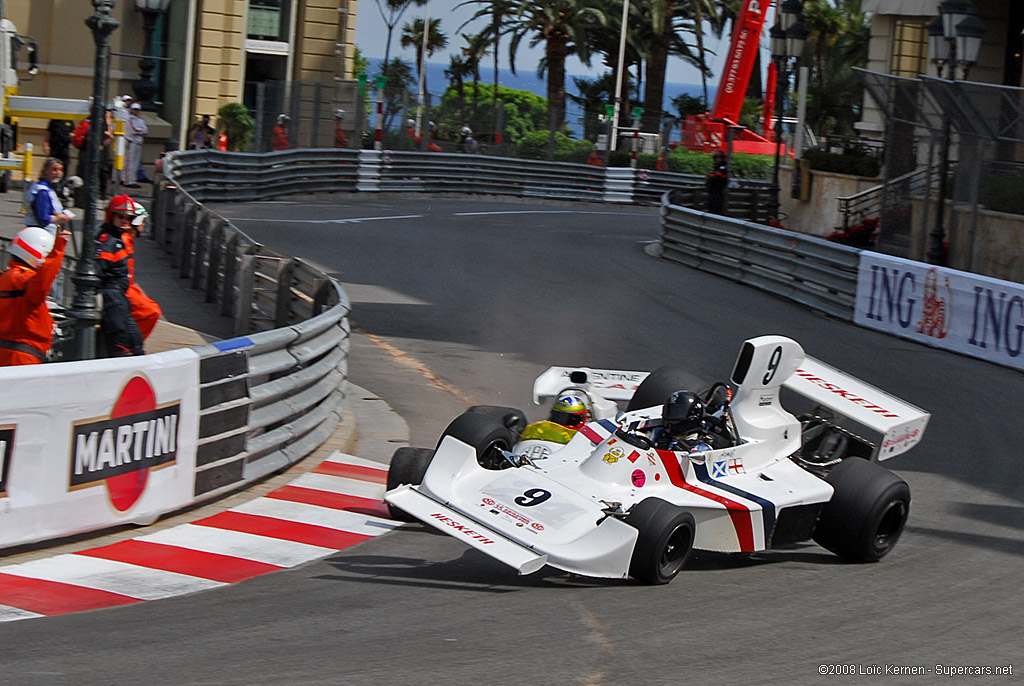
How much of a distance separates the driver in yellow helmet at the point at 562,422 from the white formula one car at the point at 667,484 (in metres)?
0.13

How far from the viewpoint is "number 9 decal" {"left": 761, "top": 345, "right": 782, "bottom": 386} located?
29.5 ft

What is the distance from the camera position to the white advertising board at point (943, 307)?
637 inches

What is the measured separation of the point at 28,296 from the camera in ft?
30.4

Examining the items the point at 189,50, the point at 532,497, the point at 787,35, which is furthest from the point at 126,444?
the point at 189,50

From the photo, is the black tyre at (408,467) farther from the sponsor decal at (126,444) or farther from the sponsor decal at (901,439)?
the sponsor decal at (901,439)

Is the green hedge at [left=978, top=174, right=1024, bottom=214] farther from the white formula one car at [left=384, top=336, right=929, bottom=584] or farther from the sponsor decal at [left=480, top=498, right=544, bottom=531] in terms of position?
the sponsor decal at [left=480, top=498, right=544, bottom=531]

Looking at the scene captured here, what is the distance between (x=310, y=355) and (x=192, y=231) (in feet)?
27.3

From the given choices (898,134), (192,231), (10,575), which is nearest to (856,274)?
(898,134)

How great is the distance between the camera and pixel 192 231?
17.9 metres

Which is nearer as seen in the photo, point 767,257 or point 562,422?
point 562,422

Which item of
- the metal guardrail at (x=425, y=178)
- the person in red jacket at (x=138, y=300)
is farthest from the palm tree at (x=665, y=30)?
the person in red jacket at (x=138, y=300)

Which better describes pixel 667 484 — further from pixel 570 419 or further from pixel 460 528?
pixel 460 528

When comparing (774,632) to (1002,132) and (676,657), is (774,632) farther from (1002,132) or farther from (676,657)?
(1002,132)

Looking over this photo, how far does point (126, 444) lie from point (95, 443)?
238mm
